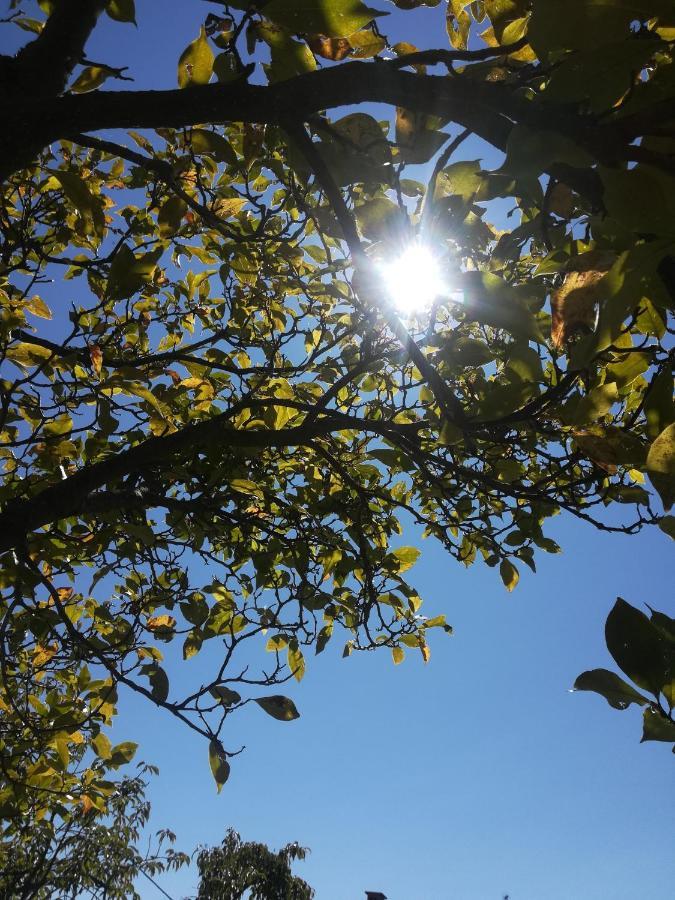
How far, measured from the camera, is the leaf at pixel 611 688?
87 centimetres

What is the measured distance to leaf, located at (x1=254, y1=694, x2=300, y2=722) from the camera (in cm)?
242

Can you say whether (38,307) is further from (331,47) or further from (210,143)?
(331,47)

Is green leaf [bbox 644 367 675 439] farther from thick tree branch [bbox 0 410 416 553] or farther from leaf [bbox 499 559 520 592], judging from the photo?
leaf [bbox 499 559 520 592]

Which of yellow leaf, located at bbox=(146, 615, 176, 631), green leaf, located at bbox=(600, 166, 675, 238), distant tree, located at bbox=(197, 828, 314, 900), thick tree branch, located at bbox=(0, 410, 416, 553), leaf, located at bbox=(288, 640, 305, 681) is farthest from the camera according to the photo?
distant tree, located at bbox=(197, 828, 314, 900)

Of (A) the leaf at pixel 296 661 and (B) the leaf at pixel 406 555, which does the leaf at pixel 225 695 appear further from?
(B) the leaf at pixel 406 555

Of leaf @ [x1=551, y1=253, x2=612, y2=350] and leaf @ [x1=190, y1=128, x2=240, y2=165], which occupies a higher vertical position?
leaf @ [x1=190, y1=128, x2=240, y2=165]

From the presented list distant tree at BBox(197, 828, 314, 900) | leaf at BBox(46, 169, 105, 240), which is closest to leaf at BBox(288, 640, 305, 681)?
leaf at BBox(46, 169, 105, 240)

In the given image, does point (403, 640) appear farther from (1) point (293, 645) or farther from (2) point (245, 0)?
(2) point (245, 0)

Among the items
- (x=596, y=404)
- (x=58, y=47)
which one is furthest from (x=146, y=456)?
(x=596, y=404)

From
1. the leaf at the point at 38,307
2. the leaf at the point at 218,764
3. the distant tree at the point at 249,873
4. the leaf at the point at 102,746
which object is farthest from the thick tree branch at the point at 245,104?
the distant tree at the point at 249,873

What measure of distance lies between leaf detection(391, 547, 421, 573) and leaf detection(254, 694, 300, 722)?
126 centimetres

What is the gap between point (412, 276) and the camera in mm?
1424

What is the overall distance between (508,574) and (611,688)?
269cm

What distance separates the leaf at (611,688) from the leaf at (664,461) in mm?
290
